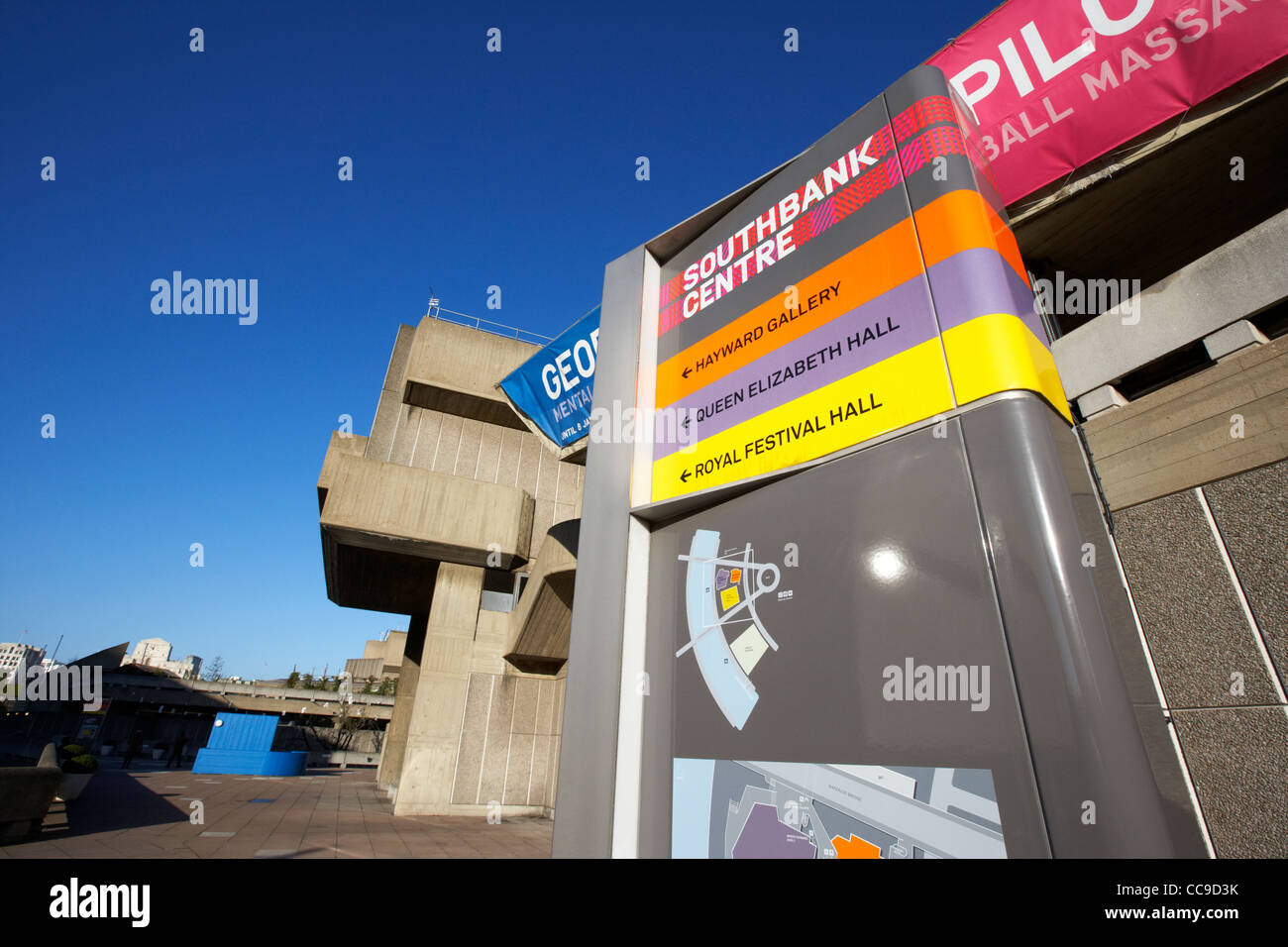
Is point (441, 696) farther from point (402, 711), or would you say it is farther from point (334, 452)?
point (334, 452)

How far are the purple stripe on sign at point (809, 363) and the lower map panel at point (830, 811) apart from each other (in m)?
2.22

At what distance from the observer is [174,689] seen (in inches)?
1709

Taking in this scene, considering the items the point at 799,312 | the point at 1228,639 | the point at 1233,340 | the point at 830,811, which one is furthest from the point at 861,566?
the point at 1233,340

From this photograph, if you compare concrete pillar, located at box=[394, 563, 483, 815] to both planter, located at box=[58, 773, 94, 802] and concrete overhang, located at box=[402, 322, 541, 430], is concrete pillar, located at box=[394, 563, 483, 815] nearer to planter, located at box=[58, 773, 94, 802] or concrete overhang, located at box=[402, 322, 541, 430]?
concrete overhang, located at box=[402, 322, 541, 430]

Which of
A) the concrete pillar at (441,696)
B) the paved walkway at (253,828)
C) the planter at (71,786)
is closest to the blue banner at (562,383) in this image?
the paved walkway at (253,828)

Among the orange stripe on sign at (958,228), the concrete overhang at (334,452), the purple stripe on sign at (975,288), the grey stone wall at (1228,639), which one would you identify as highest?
the concrete overhang at (334,452)

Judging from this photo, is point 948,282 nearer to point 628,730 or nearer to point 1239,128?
point 628,730

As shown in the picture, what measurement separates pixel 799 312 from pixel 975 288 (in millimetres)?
1178

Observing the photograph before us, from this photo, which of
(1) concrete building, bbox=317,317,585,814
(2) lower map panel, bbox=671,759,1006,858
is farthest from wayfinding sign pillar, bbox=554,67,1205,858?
(1) concrete building, bbox=317,317,585,814

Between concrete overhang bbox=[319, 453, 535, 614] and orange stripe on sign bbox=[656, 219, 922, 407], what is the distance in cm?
1319

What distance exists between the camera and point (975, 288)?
319cm

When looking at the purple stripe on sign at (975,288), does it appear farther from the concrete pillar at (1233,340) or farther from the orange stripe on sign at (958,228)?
the concrete pillar at (1233,340)

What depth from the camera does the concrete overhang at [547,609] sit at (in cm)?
1225
